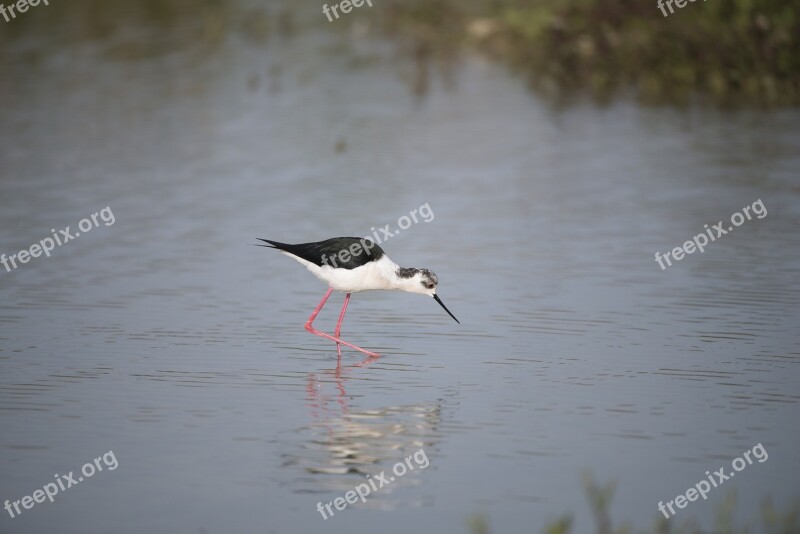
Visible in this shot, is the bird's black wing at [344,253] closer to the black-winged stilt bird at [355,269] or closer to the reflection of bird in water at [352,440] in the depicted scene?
the black-winged stilt bird at [355,269]

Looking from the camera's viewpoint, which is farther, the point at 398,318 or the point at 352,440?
the point at 398,318

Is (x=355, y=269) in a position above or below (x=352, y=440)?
above

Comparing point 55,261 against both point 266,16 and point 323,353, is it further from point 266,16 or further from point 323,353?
point 266,16

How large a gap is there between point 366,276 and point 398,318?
2.91 ft

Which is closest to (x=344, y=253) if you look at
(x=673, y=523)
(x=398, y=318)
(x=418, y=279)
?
(x=418, y=279)

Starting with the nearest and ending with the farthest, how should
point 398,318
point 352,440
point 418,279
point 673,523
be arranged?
point 673,523, point 352,440, point 418,279, point 398,318

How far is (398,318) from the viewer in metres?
10.4

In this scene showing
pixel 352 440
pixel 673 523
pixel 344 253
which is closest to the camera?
pixel 673 523

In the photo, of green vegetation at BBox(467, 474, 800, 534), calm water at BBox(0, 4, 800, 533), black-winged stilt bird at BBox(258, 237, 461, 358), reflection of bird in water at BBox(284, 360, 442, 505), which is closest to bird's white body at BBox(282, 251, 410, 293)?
black-winged stilt bird at BBox(258, 237, 461, 358)

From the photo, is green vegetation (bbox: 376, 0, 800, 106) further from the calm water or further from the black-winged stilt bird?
the black-winged stilt bird

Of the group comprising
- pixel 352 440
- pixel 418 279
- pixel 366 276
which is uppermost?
pixel 366 276

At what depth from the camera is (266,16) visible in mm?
32281

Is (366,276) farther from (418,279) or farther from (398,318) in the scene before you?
(398,318)

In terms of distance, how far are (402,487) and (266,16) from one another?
2672 cm
